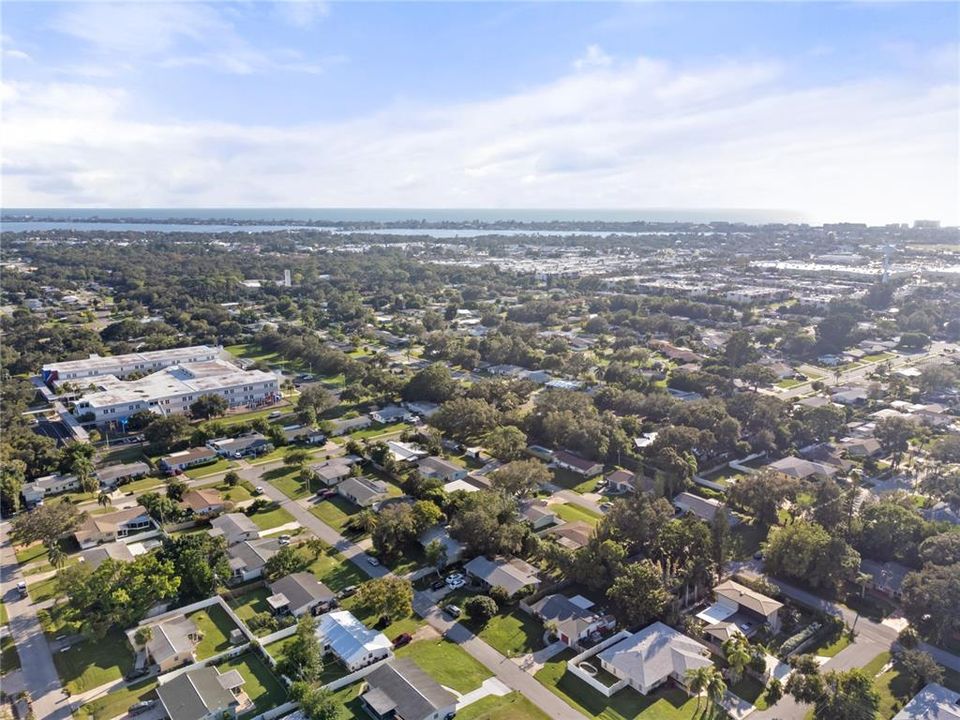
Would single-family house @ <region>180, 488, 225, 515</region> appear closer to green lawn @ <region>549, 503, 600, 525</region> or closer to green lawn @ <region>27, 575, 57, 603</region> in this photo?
green lawn @ <region>27, 575, 57, 603</region>

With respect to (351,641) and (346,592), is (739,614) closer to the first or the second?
(351,641)

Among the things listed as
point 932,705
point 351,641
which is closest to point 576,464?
point 351,641

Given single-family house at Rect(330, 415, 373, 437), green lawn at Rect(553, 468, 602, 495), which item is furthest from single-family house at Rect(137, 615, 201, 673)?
single-family house at Rect(330, 415, 373, 437)

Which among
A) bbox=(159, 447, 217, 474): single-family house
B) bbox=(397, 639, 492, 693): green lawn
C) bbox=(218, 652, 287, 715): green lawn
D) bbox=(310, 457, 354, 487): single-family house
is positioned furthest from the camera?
bbox=(159, 447, 217, 474): single-family house

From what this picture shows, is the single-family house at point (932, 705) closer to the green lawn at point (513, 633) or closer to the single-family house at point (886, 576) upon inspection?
the single-family house at point (886, 576)

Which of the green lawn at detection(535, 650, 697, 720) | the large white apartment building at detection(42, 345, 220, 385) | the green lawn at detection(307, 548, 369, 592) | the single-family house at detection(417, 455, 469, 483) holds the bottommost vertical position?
the green lawn at detection(535, 650, 697, 720)

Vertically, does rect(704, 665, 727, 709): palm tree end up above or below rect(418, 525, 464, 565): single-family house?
above
